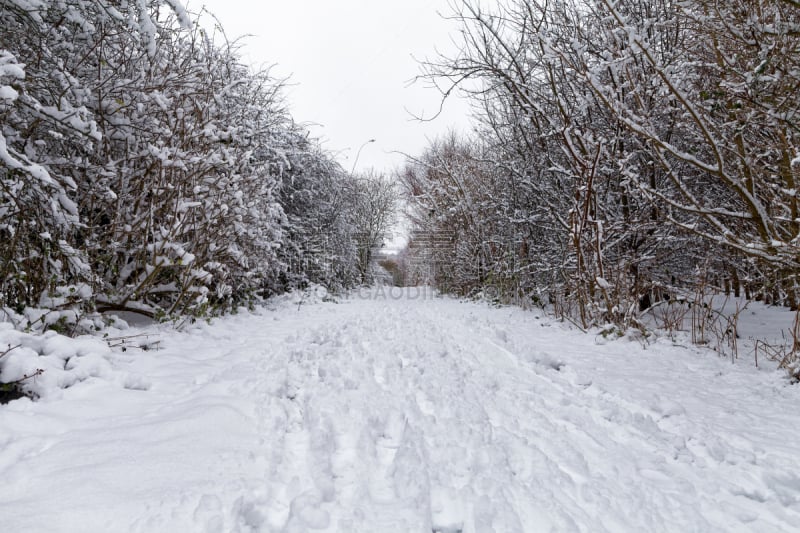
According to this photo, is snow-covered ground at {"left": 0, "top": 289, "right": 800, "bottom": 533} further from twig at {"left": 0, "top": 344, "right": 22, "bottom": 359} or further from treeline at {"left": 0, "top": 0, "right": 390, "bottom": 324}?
treeline at {"left": 0, "top": 0, "right": 390, "bottom": 324}

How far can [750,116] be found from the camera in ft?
10.6

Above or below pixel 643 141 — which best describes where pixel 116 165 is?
below

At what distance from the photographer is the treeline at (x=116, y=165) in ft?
10.0

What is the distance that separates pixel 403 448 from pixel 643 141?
538cm

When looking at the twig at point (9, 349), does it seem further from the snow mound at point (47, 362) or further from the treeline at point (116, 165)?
the treeline at point (116, 165)

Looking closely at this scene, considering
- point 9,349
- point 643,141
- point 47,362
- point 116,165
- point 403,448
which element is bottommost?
point 403,448

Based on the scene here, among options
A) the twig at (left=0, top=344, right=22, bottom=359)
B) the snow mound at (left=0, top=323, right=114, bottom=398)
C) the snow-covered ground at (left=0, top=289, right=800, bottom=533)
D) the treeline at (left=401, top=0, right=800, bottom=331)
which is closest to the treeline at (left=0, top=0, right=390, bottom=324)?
the snow mound at (left=0, top=323, right=114, bottom=398)

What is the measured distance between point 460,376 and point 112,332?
3402 millimetres

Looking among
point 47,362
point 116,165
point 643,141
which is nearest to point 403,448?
point 47,362

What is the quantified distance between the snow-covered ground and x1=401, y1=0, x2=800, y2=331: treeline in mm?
1455

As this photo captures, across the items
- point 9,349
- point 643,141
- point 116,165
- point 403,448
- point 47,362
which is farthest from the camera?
point 643,141

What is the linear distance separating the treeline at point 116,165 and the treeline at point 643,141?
3.18 metres

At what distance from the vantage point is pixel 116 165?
4.26m

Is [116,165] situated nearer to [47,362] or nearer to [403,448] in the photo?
[47,362]
